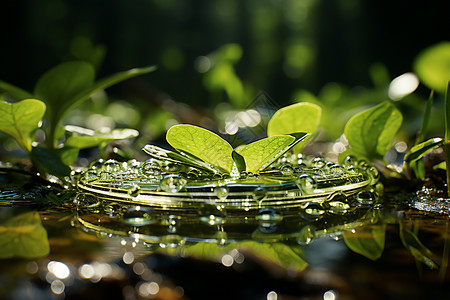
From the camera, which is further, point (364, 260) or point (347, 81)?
point (347, 81)

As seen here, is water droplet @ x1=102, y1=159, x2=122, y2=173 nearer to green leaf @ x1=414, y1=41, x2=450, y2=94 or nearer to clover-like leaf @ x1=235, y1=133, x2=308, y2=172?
clover-like leaf @ x1=235, y1=133, x2=308, y2=172

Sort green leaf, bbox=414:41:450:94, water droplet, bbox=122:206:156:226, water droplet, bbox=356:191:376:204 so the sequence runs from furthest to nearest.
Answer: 1. green leaf, bbox=414:41:450:94
2. water droplet, bbox=356:191:376:204
3. water droplet, bbox=122:206:156:226

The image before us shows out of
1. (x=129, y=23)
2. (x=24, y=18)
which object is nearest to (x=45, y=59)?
(x=24, y=18)

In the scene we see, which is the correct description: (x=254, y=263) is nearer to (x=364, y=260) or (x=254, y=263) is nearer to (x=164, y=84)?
→ (x=364, y=260)

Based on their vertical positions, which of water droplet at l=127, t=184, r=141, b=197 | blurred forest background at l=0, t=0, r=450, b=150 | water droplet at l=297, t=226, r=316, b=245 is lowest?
water droplet at l=297, t=226, r=316, b=245

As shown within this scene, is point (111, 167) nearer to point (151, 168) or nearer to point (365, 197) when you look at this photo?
point (151, 168)


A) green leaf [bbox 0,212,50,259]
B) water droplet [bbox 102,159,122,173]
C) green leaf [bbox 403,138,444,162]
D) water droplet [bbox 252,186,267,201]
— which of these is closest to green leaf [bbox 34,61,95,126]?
water droplet [bbox 102,159,122,173]

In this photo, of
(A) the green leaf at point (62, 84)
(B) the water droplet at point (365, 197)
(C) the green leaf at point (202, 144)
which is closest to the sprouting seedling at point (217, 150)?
(C) the green leaf at point (202, 144)
